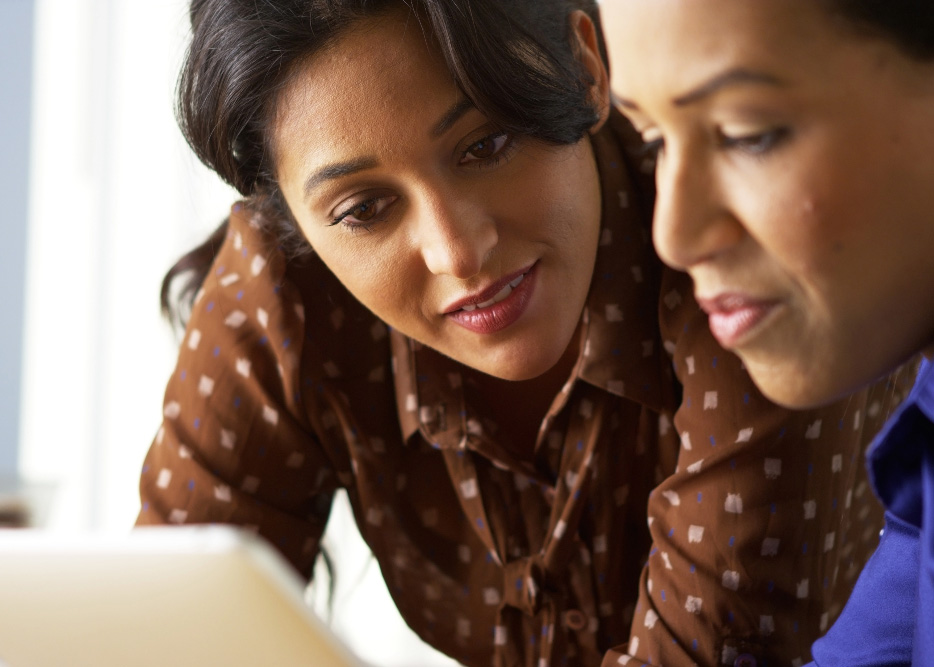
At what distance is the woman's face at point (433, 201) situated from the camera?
0.96 meters

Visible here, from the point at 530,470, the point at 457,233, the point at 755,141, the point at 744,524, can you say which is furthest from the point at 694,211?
the point at 530,470

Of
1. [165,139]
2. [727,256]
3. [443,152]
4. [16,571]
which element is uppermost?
[165,139]

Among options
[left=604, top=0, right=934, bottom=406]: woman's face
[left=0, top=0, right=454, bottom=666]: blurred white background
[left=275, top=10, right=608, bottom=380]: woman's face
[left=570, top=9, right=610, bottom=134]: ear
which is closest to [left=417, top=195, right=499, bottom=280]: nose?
[left=275, top=10, right=608, bottom=380]: woman's face

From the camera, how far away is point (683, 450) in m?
1.08

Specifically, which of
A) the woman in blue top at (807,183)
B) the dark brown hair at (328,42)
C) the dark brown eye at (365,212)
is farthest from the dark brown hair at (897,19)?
the dark brown eye at (365,212)

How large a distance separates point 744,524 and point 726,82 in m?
0.52

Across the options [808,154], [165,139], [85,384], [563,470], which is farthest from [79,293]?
[808,154]

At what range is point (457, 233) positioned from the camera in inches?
38.6

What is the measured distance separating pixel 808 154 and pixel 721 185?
6 centimetres

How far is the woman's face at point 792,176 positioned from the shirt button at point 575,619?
601 millimetres

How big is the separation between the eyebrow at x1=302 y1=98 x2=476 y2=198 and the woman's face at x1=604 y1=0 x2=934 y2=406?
272 mm

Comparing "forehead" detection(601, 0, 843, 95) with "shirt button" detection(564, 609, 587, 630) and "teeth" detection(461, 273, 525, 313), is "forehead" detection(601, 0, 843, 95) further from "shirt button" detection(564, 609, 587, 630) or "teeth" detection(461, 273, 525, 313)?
"shirt button" detection(564, 609, 587, 630)

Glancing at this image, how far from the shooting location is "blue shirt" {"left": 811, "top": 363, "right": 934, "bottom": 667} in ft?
2.20

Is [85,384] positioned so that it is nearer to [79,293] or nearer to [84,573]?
[79,293]
